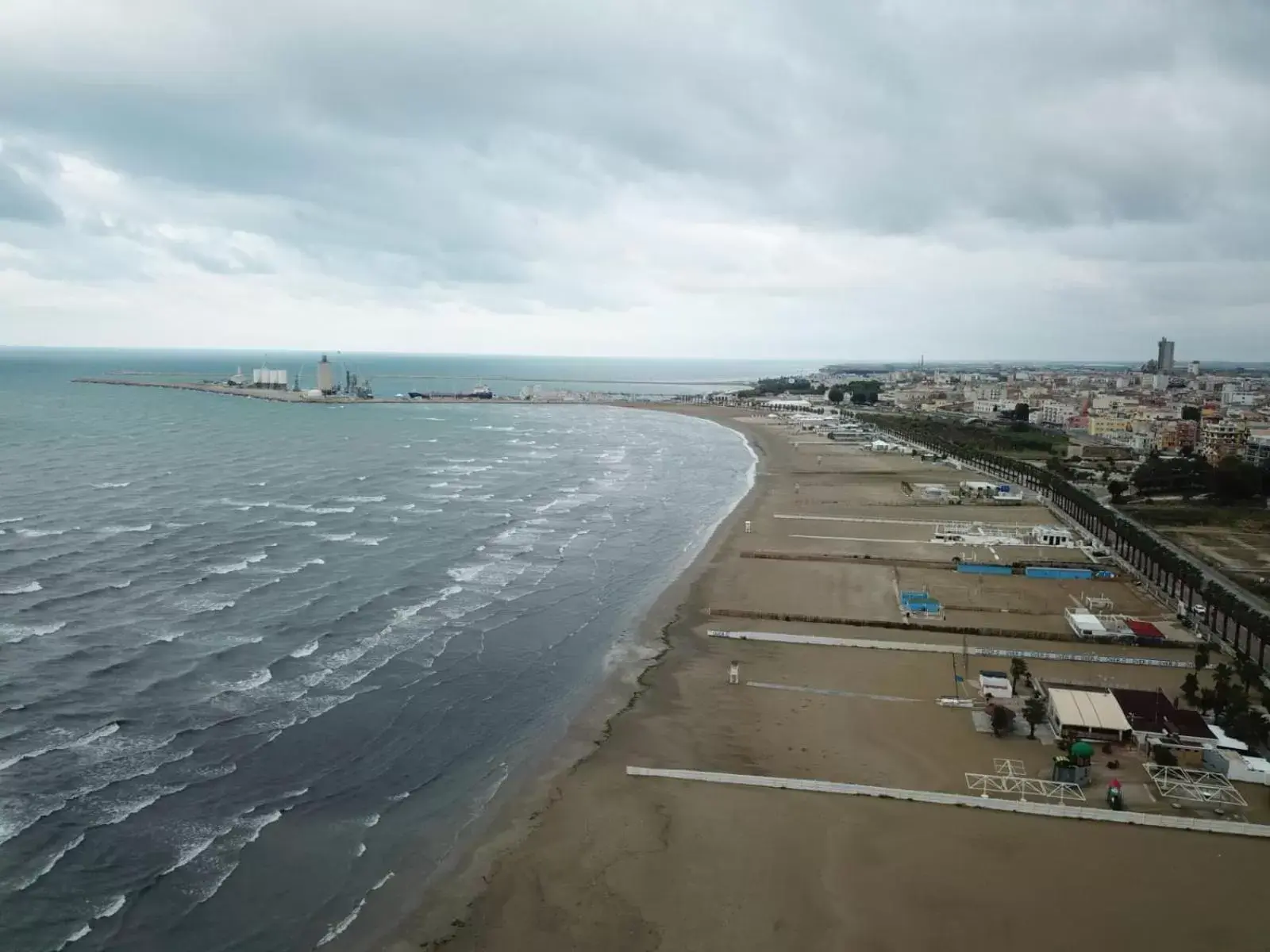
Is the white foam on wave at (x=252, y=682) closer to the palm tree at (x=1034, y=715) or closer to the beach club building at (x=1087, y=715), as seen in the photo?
the palm tree at (x=1034, y=715)

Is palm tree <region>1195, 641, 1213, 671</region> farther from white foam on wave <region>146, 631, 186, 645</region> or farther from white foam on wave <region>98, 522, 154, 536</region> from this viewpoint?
white foam on wave <region>98, 522, 154, 536</region>

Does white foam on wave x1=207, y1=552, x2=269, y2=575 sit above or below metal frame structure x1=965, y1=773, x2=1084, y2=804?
above

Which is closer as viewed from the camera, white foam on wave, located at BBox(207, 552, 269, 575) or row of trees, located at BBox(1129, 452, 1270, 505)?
white foam on wave, located at BBox(207, 552, 269, 575)

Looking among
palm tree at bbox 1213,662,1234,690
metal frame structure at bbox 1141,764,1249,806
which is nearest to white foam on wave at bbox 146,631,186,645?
metal frame structure at bbox 1141,764,1249,806

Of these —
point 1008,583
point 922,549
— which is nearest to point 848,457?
point 922,549

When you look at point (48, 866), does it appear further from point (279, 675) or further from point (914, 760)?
point (914, 760)

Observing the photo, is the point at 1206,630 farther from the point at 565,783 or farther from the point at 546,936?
the point at 546,936
